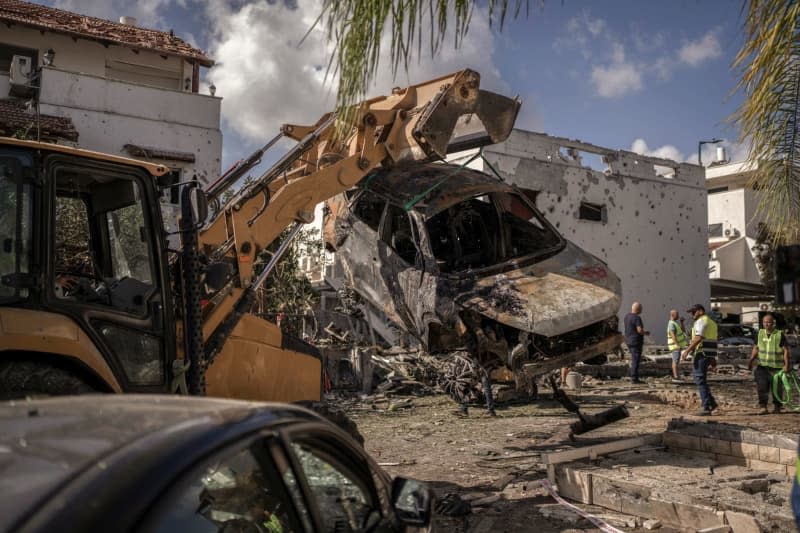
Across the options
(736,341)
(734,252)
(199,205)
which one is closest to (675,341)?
(736,341)

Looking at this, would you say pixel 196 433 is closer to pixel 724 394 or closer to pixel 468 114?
pixel 468 114

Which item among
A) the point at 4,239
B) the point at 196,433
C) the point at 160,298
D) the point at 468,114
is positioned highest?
the point at 468,114

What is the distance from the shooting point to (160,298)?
4938 millimetres

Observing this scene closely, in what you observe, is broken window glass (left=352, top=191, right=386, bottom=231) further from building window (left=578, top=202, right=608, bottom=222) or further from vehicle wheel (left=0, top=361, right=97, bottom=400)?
building window (left=578, top=202, right=608, bottom=222)

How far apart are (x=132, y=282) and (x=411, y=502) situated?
9.63ft

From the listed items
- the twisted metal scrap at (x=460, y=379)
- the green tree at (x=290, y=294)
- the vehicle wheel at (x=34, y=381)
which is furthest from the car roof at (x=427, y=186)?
the green tree at (x=290, y=294)

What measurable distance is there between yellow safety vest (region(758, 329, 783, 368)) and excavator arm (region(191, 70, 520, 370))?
5437 millimetres

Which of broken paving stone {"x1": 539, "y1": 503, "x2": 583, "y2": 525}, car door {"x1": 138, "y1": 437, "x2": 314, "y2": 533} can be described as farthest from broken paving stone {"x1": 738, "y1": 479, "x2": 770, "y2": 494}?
car door {"x1": 138, "y1": 437, "x2": 314, "y2": 533}

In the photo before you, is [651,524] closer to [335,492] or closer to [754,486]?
[754,486]

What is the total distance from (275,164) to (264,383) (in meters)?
2.44

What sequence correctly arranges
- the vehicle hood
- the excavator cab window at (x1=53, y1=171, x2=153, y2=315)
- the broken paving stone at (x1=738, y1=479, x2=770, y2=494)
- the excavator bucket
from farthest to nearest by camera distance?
the excavator bucket < the vehicle hood < the broken paving stone at (x1=738, y1=479, x2=770, y2=494) < the excavator cab window at (x1=53, y1=171, x2=153, y2=315)

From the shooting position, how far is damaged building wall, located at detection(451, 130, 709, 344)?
2089 cm

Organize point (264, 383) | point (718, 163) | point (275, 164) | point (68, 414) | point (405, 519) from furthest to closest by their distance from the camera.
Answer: point (718, 163), point (275, 164), point (264, 383), point (405, 519), point (68, 414)

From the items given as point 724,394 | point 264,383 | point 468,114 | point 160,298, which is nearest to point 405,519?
point 160,298
